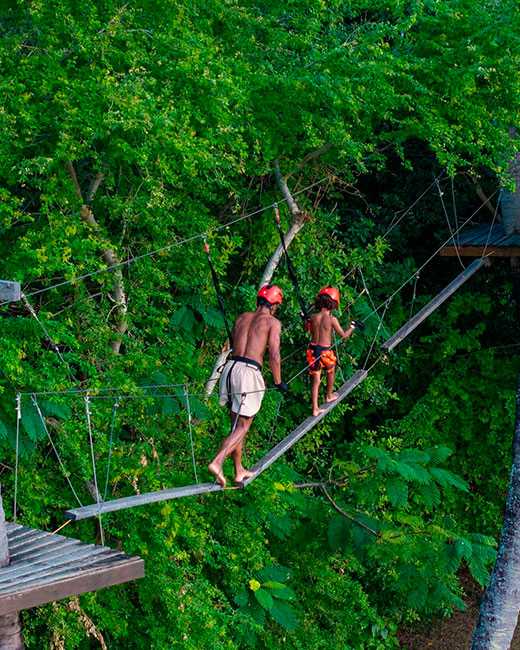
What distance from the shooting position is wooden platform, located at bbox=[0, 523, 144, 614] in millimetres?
6910

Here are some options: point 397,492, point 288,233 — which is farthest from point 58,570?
point 288,233

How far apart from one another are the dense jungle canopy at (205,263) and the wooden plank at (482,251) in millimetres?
825

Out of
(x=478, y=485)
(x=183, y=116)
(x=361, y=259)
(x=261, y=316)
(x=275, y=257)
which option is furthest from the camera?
(x=478, y=485)

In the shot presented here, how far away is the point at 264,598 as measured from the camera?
1204cm

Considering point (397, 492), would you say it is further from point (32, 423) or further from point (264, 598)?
point (32, 423)

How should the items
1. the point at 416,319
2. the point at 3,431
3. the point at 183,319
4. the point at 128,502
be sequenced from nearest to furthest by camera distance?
1. the point at 128,502
2. the point at 3,431
3. the point at 416,319
4. the point at 183,319

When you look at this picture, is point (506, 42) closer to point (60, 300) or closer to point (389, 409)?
point (60, 300)

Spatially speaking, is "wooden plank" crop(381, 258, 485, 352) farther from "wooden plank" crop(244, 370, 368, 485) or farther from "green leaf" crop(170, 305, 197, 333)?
"green leaf" crop(170, 305, 197, 333)

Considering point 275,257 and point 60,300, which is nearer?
point 60,300

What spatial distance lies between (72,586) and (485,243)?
838cm

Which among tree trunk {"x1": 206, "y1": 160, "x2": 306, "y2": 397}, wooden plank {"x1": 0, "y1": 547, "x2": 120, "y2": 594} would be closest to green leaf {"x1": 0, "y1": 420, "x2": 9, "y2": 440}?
wooden plank {"x1": 0, "y1": 547, "x2": 120, "y2": 594}

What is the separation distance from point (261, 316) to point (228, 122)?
2.93m

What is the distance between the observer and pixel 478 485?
16094mm

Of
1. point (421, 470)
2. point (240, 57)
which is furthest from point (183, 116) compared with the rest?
point (421, 470)
